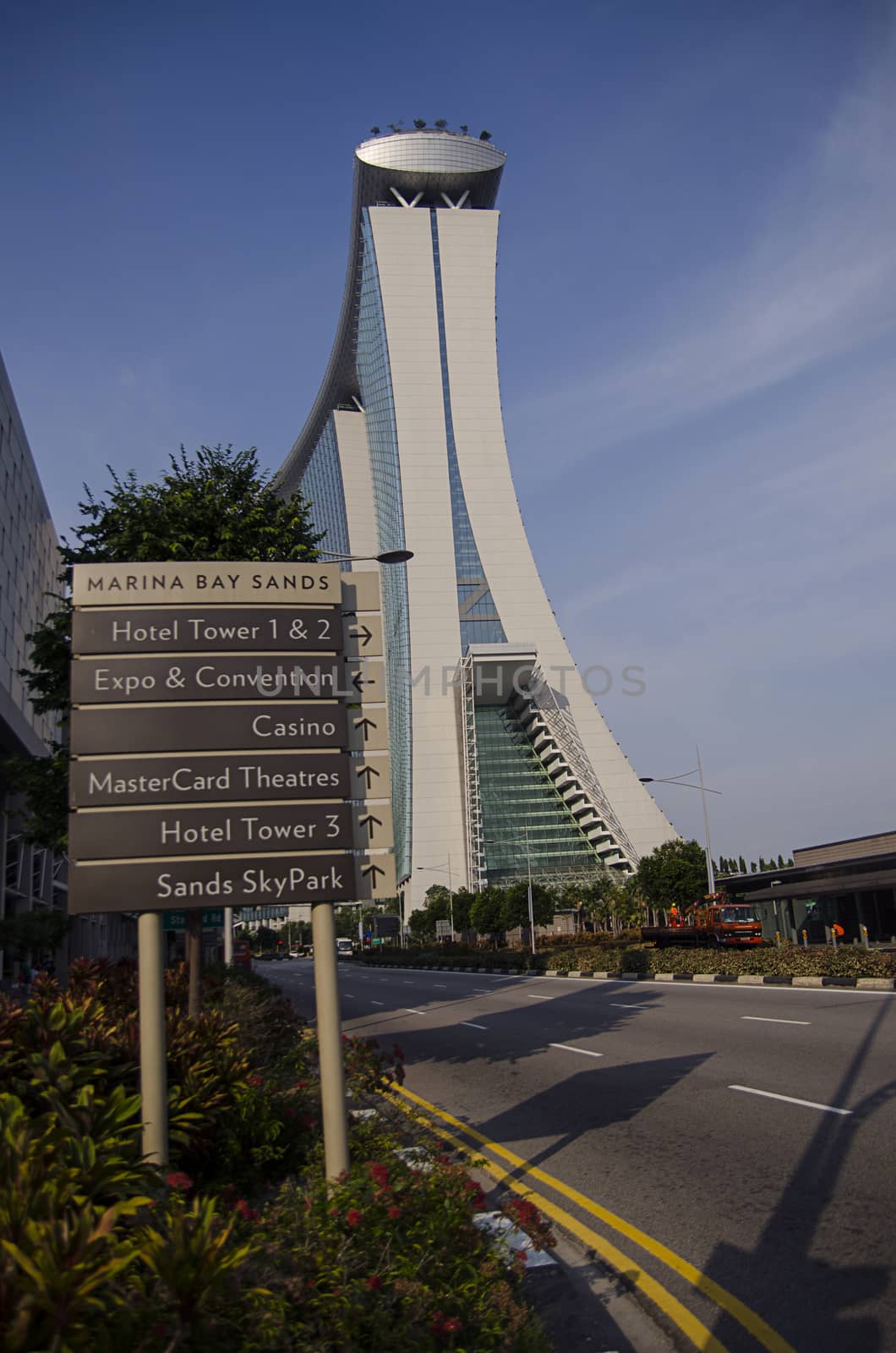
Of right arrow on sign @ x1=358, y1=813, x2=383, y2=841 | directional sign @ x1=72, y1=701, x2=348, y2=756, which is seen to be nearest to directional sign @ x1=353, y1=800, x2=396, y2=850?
right arrow on sign @ x1=358, y1=813, x2=383, y2=841

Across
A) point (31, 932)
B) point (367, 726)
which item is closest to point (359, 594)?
point (367, 726)

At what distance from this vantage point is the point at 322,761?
8.57 m

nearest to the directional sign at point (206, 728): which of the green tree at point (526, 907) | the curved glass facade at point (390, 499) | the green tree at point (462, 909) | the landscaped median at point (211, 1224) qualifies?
the landscaped median at point (211, 1224)

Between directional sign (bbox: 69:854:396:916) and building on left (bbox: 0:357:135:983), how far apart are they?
128 ft

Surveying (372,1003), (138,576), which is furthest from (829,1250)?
(372,1003)

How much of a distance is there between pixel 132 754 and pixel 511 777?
11452 centimetres

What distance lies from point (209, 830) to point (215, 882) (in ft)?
1.42

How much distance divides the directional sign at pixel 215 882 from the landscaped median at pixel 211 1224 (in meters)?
1.18

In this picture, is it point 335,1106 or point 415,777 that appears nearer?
point 335,1106

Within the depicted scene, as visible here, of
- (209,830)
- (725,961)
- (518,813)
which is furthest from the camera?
(518,813)

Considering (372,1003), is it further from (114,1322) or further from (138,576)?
(114,1322)

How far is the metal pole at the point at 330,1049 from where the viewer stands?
7.55 metres

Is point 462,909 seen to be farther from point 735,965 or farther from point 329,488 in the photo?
point 329,488

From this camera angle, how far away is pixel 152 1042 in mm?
7555
